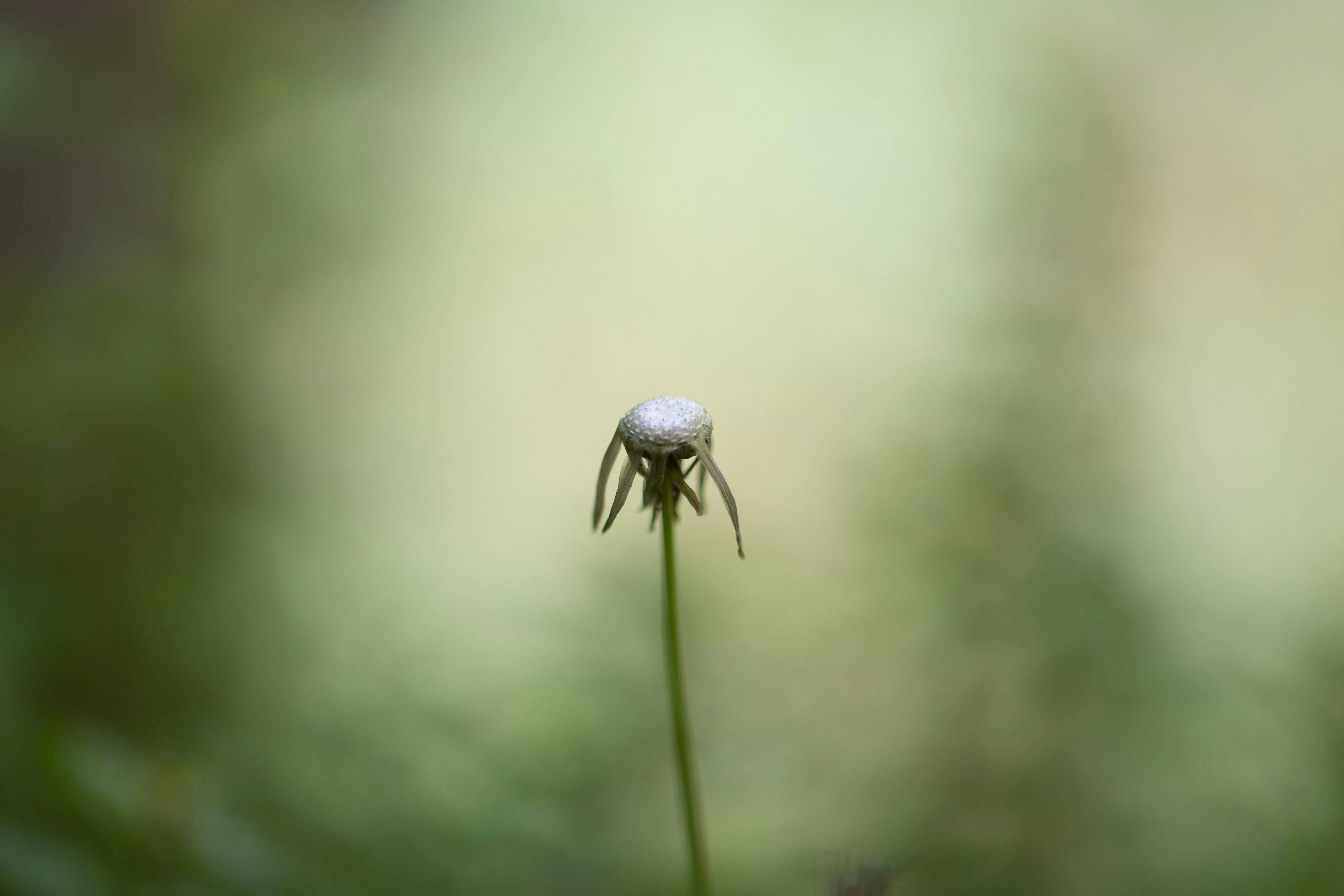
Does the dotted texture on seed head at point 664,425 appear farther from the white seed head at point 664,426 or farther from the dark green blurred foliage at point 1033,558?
the dark green blurred foliage at point 1033,558

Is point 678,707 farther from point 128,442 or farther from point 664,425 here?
point 128,442

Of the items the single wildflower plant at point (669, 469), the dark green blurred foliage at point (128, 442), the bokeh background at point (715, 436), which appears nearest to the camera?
the single wildflower plant at point (669, 469)

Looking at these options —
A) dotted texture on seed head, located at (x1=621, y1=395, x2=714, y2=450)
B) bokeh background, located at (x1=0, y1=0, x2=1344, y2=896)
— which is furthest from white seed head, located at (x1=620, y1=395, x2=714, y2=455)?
bokeh background, located at (x1=0, y1=0, x2=1344, y2=896)

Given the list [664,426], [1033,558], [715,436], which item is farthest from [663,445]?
[715,436]

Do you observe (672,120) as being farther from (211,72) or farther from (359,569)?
(359,569)

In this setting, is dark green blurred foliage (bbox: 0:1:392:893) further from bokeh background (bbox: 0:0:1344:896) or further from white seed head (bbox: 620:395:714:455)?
white seed head (bbox: 620:395:714:455)

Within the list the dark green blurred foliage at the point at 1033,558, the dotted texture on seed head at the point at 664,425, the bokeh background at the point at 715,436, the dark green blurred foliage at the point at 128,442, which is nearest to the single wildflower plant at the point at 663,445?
the dotted texture on seed head at the point at 664,425
